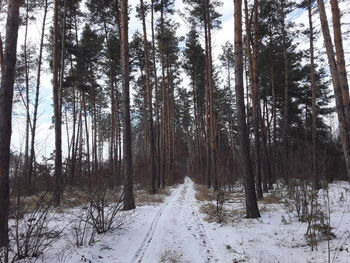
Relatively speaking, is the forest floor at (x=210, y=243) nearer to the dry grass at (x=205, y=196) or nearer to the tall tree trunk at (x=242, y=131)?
the tall tree trunk at (x=242, y=131)

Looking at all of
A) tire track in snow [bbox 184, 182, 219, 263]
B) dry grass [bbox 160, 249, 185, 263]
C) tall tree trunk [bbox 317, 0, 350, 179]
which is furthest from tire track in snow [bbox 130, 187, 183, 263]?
tall tree trunk [bbox 317, 0, 350, 179]

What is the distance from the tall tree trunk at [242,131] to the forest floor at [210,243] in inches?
21.5

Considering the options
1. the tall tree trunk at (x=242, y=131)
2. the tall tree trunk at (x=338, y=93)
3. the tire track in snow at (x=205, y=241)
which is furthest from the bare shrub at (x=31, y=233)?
the tall tree trunk at (x=338, y=93)

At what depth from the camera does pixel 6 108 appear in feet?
18.0

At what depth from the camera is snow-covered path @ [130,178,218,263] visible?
5.37m

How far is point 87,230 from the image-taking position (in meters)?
6.56

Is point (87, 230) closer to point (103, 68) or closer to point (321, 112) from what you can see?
point (103, 68)

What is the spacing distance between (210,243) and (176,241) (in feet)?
2.41

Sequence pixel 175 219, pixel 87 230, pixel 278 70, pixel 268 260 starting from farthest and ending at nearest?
pixel 278 70
pixel 175 219
pixel 87 230
pixel 268 260

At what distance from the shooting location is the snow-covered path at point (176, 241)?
5.37m

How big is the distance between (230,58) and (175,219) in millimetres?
23187

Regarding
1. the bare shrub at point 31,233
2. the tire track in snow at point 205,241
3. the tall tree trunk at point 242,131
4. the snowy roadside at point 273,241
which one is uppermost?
the tall tree trunk at point 242,131

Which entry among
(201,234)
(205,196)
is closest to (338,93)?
(201,234)

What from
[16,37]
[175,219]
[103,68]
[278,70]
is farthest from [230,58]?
[16,37]
